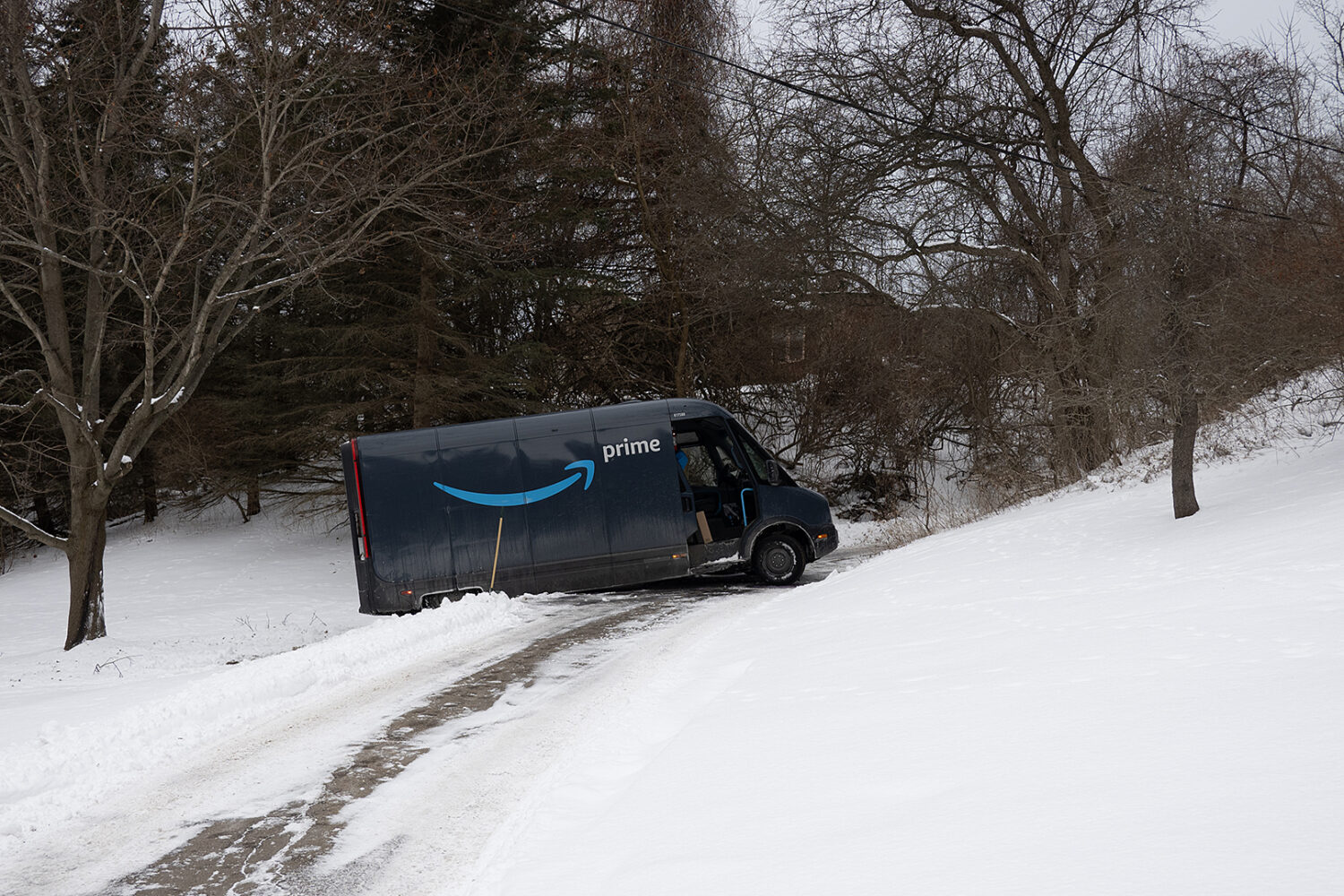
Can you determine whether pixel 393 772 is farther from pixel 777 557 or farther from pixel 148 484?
pixel 148 484

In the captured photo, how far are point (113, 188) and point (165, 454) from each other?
1283 cm

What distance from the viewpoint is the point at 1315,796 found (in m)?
2.81

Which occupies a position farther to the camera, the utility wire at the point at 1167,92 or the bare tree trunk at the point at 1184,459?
the utility wire at the point at 1167,92

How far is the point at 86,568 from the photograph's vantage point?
44.1 feet

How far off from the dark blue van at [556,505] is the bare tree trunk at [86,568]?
10.9 ft

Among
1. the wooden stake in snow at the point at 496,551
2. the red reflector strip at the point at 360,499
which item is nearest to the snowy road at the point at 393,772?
the wooden stake in snow at the point at 496,551

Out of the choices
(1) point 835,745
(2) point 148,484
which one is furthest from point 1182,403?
(2) point 148,484

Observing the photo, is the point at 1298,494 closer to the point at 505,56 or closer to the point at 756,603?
the point at 756,603

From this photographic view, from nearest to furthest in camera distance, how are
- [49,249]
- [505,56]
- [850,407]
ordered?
[49,249] < [505,56] < [850,407]

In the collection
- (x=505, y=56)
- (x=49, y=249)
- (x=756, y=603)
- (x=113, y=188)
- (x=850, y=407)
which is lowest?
(x=756, y=603)

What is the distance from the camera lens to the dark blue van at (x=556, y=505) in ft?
45.5

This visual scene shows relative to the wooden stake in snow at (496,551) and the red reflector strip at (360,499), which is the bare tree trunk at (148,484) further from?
the wooden stake in snow at (496,551)

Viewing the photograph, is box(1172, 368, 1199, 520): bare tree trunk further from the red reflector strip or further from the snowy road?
the red reflector strip

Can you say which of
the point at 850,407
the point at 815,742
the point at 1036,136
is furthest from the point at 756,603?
the point at 850,407
